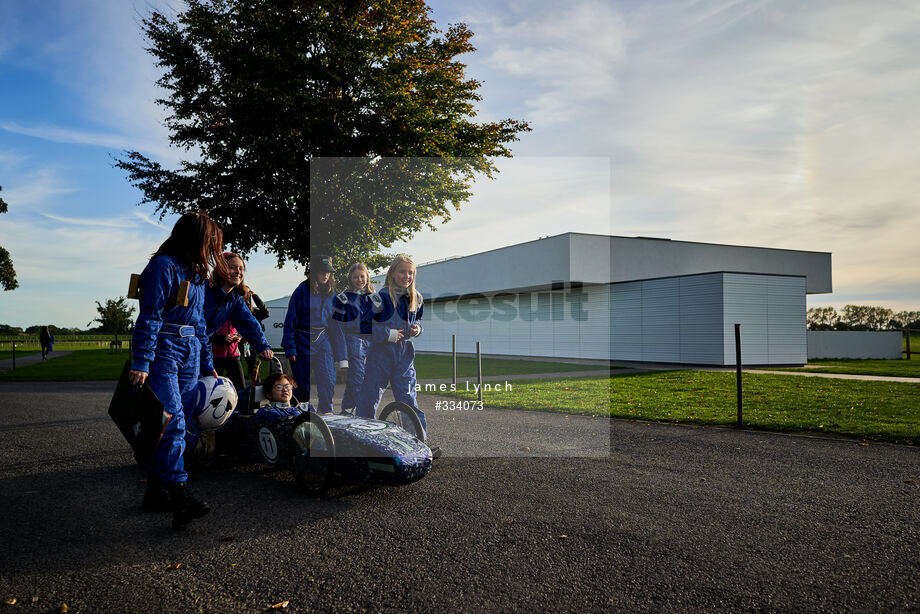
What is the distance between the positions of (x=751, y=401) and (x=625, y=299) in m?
15.8

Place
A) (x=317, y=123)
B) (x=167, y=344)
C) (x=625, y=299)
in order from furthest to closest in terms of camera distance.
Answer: (x=625, y=299) < (x=317, y=123) < (x=167, y=344)

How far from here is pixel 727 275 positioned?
22.4m

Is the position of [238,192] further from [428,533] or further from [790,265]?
[790,265]

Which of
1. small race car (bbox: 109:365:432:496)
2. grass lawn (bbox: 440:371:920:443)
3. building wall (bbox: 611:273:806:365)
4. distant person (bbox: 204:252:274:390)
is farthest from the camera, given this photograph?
building wall (bbox: 611:273:806:365)

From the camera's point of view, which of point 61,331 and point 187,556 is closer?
point 187,556

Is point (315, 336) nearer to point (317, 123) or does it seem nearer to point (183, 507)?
point (183, 507)

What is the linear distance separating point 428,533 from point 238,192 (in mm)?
14692

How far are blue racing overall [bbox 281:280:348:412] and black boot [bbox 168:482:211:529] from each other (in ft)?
8.93

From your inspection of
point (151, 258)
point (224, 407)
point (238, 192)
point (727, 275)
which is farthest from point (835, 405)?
point (238, 192)

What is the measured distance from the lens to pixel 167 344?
4066 millimetres

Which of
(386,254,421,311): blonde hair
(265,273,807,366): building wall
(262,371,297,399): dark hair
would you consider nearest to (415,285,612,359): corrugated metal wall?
(265,273,807,366): building wall

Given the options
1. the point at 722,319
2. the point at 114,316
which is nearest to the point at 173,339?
the point at 722,319

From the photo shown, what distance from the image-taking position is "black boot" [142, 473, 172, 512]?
420 cm

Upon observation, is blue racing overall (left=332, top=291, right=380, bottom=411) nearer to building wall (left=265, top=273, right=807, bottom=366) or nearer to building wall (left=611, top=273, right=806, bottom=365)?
building wall (left=265, top=273, right=807, bottom=366)
